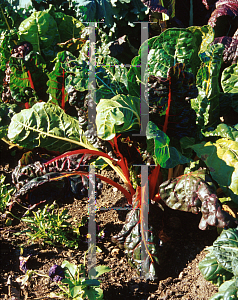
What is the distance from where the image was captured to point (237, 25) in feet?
8.46

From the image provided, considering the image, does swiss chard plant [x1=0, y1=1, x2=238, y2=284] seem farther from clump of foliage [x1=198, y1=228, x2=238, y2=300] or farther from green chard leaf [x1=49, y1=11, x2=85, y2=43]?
green chard leaf [x1=49, y1=11, x2=85, y2=43]

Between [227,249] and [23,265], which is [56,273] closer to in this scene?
[23,265]

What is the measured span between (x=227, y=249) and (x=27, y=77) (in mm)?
1822

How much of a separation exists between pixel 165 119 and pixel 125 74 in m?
0.37

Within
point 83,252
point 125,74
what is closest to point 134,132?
point 125,74

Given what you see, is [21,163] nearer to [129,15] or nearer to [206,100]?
[206,100]

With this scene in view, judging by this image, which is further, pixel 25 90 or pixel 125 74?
pixel 25 90

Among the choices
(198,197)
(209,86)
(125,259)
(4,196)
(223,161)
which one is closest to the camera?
(198,197)

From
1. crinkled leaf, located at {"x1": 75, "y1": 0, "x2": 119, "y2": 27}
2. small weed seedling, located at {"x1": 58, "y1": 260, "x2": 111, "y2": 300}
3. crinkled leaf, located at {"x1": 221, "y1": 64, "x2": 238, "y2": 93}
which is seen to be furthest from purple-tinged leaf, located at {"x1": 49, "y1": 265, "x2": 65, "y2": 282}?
crinkled leaf, located at {"x1": 75, "y1": 0, "x2": 119, "y2": 27}

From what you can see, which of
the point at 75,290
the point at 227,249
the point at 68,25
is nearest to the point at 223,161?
the point at 227,249

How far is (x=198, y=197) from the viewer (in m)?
1.46

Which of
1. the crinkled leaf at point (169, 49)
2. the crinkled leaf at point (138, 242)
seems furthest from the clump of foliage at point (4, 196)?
the crinkled leaf at point (169, 49)

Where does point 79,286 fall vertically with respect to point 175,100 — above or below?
below

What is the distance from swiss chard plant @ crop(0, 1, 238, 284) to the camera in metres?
1.54
